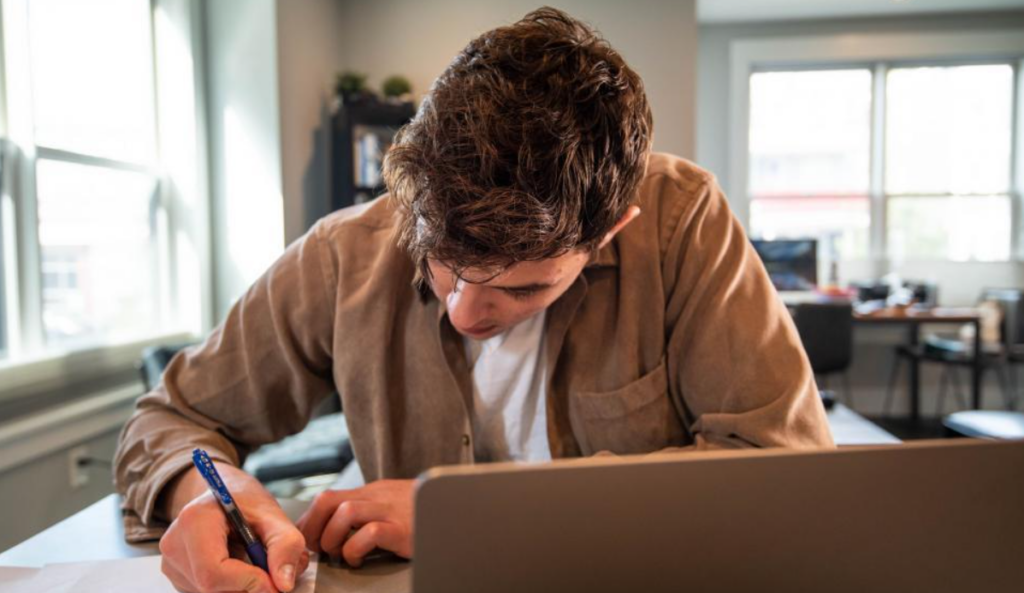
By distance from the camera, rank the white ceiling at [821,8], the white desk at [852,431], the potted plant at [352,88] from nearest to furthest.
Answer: the white desk at [852,431] < the potted plant at [352,88] < the white ceiling at [821,8]

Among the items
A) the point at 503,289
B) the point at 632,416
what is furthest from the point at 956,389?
the point at 503,289

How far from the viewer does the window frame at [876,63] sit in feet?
16.3

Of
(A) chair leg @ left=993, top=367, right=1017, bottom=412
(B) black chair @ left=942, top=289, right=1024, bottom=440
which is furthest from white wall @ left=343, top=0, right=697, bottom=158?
(A) chair leg @ left=993, top=367, right=1017, bottom=412

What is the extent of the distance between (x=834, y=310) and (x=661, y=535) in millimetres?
3805

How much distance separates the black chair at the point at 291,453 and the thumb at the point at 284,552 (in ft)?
4.52

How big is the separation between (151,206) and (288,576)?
253cm

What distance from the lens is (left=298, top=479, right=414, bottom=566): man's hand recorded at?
70cm

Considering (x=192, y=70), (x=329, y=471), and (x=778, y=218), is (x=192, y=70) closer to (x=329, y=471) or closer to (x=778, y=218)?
(x=329, y=471)

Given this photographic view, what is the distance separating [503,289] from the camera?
76cm

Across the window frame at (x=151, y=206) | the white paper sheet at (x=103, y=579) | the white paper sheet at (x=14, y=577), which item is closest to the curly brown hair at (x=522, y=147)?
the white paper sheet at (x=103, y=579)

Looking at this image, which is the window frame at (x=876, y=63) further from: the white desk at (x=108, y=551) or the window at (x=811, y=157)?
the white desk at (x=108, y=551)

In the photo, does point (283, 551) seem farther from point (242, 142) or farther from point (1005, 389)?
point (1005, 389)

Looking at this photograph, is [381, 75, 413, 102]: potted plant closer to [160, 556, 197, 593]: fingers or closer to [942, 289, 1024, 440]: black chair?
[942, 289, 1024, 440]: black chair

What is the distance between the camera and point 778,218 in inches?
206
